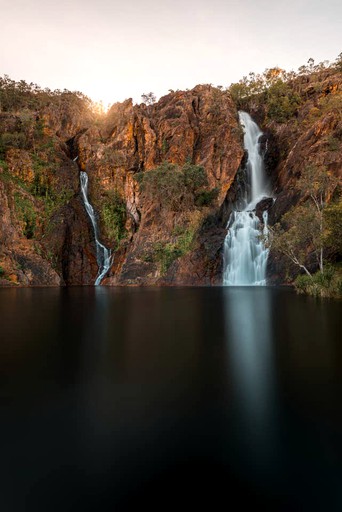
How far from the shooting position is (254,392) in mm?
5781

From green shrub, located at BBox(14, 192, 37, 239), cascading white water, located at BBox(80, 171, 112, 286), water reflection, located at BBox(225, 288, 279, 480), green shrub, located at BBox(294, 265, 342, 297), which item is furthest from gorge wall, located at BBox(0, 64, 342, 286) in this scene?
water reflection, located at BBox(225, 288, 279, 480)

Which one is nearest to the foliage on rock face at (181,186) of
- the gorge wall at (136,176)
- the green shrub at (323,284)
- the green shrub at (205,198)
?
the green shrub at (205,198)

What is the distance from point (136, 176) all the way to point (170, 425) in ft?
178

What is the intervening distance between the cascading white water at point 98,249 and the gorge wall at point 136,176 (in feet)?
2.91

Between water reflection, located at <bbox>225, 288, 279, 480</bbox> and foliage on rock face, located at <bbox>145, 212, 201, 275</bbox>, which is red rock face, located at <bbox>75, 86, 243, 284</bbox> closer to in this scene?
foliage on rock face, located at <bbox>145, 212, 201, 275</bbox>

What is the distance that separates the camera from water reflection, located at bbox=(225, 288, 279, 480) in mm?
3951

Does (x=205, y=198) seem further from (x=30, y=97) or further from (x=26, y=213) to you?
(x=30, y=97)

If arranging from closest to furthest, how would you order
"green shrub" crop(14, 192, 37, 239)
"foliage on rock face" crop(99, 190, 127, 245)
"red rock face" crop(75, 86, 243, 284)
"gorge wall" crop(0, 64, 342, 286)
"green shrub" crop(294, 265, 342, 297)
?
"green shrub" crop(294, 265, 342, 297)
"gorge wall" crop(0, 64, 342, 286)
"green shrub" crop(14, 192, 37, 239)
"red rock face" crop(75, 86, 243, 284)
"foliage on rock face" crop(99, 190, 127, 245)

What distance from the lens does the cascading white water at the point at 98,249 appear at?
51.8 m

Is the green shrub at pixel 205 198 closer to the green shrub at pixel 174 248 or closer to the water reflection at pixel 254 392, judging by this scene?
the green shrub at pixel 174 248

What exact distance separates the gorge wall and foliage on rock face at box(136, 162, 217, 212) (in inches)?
8.6

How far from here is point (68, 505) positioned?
297 centimetres

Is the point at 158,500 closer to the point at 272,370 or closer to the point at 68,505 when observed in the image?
the point at 68,505

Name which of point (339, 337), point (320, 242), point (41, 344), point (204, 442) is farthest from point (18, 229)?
point (204, 442)
